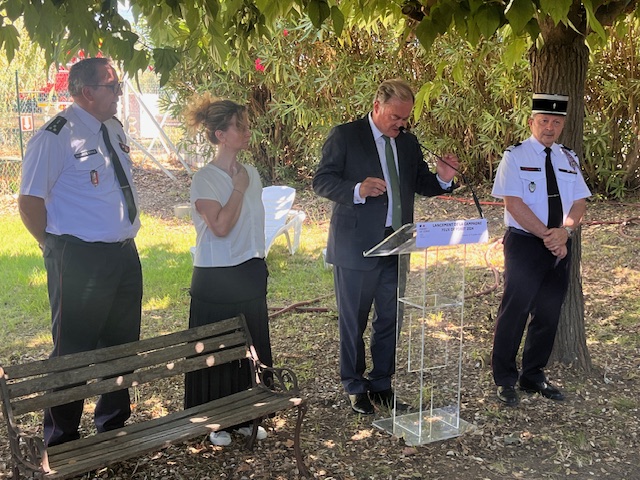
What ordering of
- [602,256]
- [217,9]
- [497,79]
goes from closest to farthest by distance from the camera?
[217,9]
[602,256]
[497,79]

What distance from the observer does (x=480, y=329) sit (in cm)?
564

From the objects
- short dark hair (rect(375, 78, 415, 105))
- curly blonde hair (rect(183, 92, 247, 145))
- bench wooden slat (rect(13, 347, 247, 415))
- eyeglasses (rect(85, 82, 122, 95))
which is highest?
short dark hair (rect(375, 78, 415, 105))

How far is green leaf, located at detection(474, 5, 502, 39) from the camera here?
3.08m

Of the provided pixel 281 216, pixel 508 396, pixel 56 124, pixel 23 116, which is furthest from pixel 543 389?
pixel 23 116

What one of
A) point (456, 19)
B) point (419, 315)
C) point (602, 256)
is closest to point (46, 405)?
point (419, 315)

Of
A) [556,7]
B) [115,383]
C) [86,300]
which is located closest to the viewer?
[556,7]

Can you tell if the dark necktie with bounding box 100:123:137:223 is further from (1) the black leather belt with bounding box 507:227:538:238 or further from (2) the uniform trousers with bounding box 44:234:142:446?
(1) the black leather belt with bounding box 507:227:538:238

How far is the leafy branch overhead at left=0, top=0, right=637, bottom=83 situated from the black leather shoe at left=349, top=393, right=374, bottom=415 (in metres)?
1.95

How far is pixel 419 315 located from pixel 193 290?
3.93 ft

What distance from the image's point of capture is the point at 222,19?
3664 millimetres

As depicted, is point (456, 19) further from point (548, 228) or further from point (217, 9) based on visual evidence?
point (548, 228)

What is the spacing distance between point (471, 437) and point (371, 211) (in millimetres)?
1275

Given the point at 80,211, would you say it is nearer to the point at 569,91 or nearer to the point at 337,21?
the point at 337,21

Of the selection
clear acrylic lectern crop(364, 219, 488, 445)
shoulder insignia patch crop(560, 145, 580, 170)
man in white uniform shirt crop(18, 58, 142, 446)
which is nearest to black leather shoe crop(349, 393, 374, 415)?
clear acrylic lectern crop(364, 219, 488, 445)
